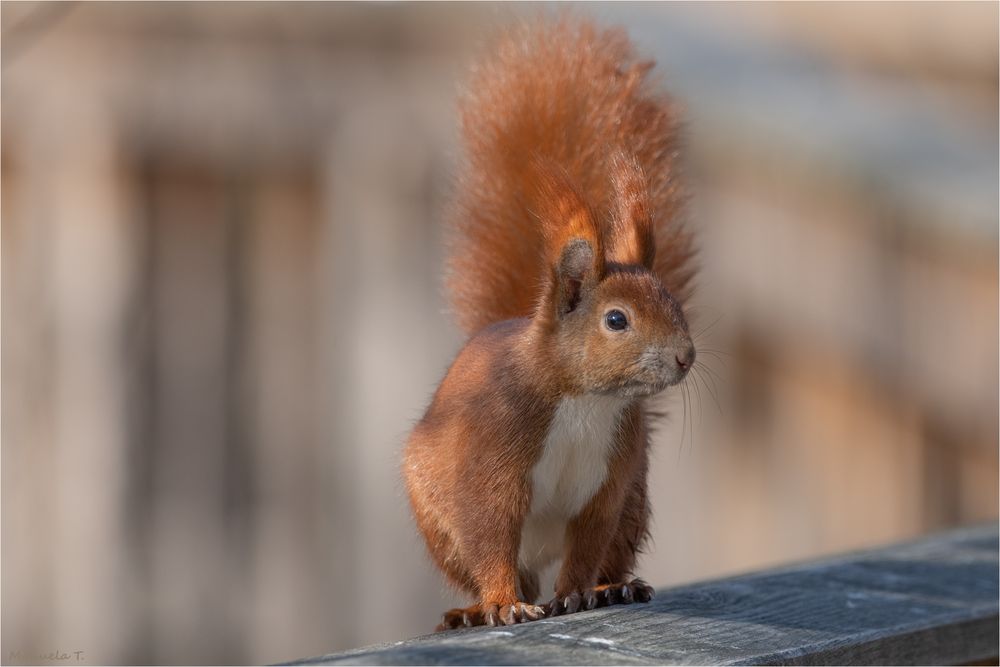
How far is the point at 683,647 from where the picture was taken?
5.37 feet

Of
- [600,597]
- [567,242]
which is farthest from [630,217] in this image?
[600,597]

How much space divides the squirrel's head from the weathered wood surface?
308 mm

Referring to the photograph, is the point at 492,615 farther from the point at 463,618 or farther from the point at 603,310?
the point at 603,310

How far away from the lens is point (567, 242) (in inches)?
72.1

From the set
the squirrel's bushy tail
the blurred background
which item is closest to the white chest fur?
the squirrel's bushy tail

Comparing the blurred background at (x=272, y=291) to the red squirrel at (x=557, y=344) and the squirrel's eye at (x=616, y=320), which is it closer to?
the red squirrel at (x=557, y=344)

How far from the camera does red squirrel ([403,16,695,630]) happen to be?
6.02 feet

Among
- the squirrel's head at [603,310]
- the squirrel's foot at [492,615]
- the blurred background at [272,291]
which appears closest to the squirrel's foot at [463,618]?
the squirrel's foot at [492,615]

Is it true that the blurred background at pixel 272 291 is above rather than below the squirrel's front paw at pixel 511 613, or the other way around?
above

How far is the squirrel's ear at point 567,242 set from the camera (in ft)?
5.93

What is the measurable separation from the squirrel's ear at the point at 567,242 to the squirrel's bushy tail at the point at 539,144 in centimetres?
15

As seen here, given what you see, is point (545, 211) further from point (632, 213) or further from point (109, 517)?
point (109, 517)

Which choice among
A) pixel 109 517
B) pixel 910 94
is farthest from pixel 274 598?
pixel 910 94

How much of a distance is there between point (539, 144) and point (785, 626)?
30.3 inches
